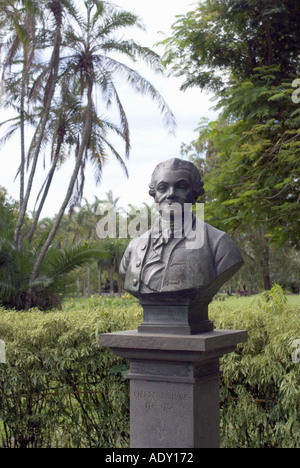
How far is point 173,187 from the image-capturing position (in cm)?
383

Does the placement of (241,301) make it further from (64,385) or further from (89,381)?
(64,385)

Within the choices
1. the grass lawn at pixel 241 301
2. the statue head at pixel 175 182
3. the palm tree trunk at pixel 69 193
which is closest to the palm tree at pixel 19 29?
the palm tree trunk at pixel 69 193

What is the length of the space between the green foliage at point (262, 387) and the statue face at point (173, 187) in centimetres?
166

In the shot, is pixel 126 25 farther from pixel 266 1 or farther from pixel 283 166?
pixel 283 166

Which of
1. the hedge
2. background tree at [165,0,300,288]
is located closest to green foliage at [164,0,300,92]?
background tree at [165,0,300,288]

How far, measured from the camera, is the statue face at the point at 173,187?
383cm

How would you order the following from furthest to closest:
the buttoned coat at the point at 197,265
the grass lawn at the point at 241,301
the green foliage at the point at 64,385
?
1. the grass lawn at the point at 241,301
2. the green foliage at the point at 64,385
3. the buttoned coat at the point at 197,265

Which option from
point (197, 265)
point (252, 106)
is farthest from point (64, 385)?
point (252, 106)

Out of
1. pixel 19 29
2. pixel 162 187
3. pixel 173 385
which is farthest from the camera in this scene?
pixel 19 29

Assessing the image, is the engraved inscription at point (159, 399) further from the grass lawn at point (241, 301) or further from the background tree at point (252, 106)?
the background tree at point (252, 106)

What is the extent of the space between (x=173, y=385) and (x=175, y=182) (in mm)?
1490

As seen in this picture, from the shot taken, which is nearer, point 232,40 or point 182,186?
point 182,186

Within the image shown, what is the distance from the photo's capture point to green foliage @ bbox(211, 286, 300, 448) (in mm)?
4391

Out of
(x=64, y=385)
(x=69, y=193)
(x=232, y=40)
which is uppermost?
(x=232, y=40)
